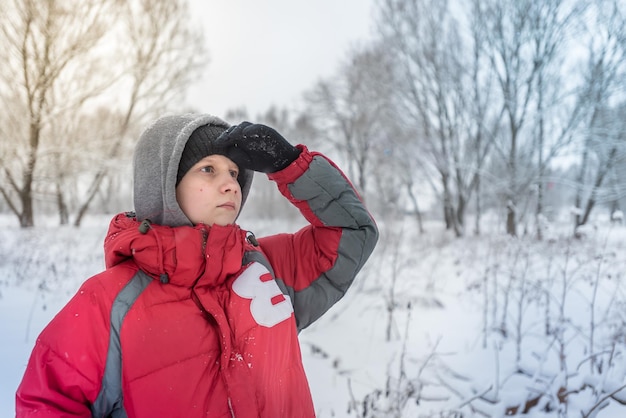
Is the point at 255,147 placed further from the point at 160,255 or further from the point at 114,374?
the point at 114,374

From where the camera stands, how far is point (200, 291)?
99cm

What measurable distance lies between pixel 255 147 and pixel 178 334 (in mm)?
563

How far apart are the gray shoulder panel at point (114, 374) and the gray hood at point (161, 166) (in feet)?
0.89

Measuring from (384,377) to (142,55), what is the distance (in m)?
9.41

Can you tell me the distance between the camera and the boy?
825 millimetres

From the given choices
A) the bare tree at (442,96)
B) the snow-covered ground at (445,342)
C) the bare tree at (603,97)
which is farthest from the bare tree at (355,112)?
the snow-covered ground at (445,342)

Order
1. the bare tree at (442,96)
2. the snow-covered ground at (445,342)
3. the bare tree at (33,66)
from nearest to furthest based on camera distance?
the snow-covered ground at (445,342)
the bare tree at (33,66)
the bare tree at (442,96)

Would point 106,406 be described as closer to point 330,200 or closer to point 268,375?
point 268,375

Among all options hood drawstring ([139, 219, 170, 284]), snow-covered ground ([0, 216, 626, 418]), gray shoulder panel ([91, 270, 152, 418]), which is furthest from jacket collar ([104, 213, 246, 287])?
snow-covered ground ([0, 216, 626, 418])

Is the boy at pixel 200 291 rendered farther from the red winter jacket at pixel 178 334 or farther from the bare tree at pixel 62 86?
the bare tree at pixel 62 86

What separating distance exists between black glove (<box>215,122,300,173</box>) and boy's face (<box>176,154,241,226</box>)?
0.25ft

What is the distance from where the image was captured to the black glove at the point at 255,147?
3.53 ft

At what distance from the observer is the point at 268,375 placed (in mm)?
979

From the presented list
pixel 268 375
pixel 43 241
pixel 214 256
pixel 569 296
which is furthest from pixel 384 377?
pixel 43 241
